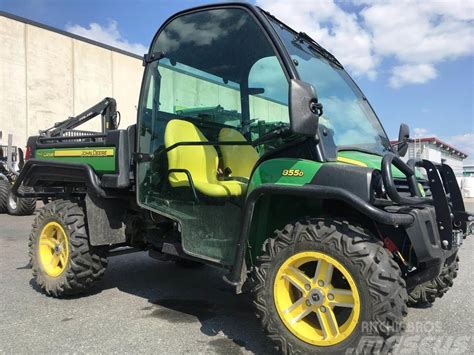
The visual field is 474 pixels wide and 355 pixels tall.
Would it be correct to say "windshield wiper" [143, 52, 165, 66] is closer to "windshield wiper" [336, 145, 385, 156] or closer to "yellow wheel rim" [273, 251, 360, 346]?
"windshield wiper" [336, 145, 385, 156]

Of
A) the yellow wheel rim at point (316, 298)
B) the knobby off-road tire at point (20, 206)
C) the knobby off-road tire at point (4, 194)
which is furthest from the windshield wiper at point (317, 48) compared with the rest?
the knobby off-road tire at point (4, 194)

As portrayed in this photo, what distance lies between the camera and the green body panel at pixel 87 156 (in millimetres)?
4191

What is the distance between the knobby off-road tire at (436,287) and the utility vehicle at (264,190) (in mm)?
14

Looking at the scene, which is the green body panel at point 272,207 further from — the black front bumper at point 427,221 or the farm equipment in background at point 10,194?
the farm equipment in background at point 10,194

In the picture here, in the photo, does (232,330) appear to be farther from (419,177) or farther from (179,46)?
(179,46)

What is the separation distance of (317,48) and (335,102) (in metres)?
0.56

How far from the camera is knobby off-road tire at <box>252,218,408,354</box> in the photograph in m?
2.51

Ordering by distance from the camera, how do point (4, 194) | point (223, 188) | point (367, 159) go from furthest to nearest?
point (4, 194)
point (223, 188)
point (367, 159)

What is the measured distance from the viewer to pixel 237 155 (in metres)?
3.63

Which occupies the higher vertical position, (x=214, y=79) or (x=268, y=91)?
(x=214, y=79)

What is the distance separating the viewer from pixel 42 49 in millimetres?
18031

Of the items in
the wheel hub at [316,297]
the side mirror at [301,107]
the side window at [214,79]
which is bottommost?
the wheel hub at [316,297]

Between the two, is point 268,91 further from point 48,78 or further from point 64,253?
point 48,78

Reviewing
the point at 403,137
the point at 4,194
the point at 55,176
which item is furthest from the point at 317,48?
the point at 4,194
